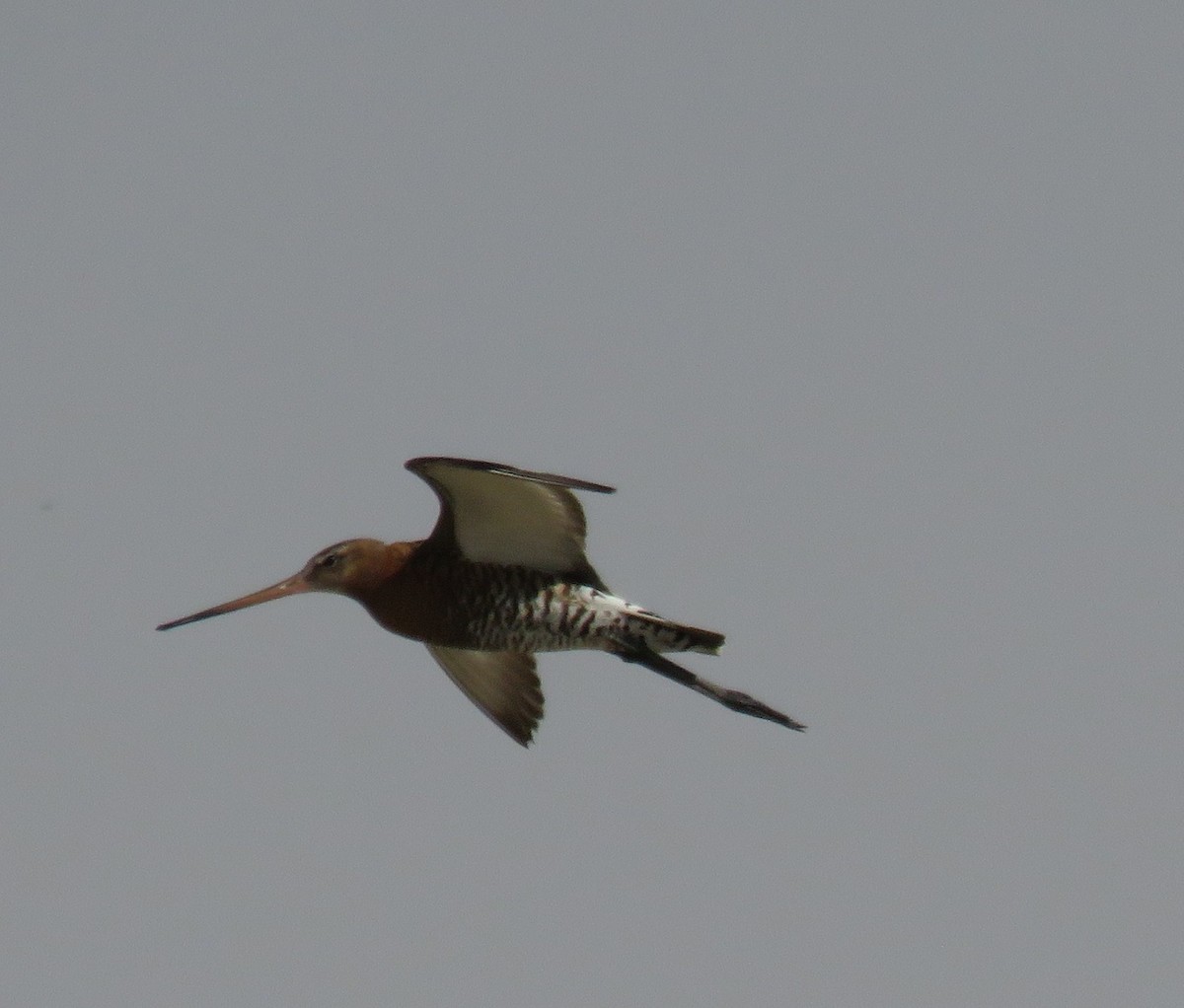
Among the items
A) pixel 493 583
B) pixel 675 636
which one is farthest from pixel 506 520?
pixel 675 636

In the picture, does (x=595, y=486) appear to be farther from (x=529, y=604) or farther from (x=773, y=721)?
(x=773, y=721)

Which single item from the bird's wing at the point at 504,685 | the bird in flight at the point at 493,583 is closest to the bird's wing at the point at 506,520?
the bird in flight at the point at 493,583

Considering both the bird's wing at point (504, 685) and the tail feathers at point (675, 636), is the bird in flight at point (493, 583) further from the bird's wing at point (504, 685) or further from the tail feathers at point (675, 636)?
the bird's wing at point (504, 685)

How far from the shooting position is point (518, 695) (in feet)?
50.3

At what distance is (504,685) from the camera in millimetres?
15328

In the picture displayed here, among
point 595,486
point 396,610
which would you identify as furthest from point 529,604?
point 595,486

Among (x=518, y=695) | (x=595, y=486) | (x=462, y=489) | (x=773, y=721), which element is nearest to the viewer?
(x=595, y=486)

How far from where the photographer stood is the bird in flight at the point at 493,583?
1289 cm

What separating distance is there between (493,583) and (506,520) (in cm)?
42

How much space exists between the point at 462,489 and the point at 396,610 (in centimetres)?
90

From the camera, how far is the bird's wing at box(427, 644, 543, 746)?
15.3 meters

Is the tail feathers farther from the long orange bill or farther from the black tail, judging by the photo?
the long orange bill

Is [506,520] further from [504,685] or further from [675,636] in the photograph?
[504,685]

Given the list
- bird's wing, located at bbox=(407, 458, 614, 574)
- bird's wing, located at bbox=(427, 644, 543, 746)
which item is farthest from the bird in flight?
bird's wing, located at bbox=(427, 644, 543, 746)
